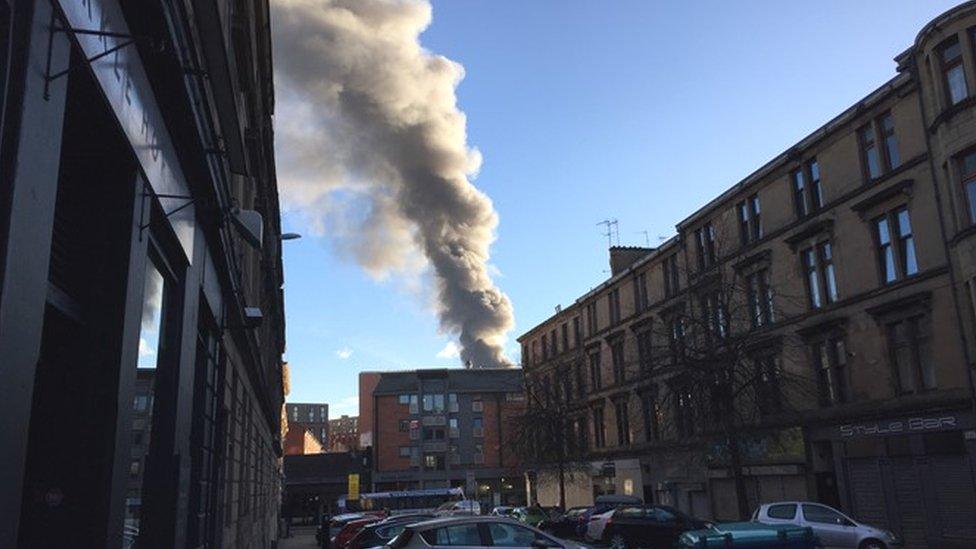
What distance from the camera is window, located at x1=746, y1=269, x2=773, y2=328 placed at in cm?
3362

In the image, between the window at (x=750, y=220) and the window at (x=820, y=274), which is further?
the window at (x=750, y=220)

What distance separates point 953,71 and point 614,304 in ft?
98.5

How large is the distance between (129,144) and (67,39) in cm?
171

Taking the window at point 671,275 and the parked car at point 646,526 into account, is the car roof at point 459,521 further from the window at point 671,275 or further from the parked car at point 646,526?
the window at point 671,275

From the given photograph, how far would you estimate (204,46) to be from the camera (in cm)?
963

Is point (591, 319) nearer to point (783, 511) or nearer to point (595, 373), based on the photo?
point (595, 373)

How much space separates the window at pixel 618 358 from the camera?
50438mm

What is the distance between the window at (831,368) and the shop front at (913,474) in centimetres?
117

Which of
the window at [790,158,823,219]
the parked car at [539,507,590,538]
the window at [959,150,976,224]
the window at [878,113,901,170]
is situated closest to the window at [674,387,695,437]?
the parked car at [539,507,590,538]

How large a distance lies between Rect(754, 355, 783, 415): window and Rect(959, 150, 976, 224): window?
34.4 feet

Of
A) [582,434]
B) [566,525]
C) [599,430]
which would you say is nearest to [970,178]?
[566,525]

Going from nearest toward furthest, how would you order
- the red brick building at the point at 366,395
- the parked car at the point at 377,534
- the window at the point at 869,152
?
the parked car at the point at 377,534, the window at the point at 869,152, the red brick building at the point at 366,395

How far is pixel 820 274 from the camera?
31297 mm

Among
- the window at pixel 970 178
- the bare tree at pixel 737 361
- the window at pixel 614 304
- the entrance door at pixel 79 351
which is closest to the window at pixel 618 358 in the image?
the window at pixel 614 304
